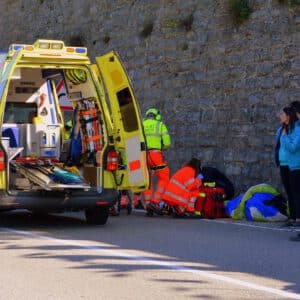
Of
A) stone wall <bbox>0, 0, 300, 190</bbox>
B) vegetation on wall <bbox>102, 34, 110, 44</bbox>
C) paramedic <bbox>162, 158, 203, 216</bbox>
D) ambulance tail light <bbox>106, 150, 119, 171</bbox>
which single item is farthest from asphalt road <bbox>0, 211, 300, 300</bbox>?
vegetation on wall <bbox>102, 34, 110, 44</bbox>

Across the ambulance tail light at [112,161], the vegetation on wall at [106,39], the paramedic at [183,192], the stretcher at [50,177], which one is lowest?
the paramedic at [183,192]

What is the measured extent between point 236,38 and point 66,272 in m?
8.30

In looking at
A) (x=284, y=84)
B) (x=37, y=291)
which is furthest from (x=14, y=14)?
(x=37, y=291)

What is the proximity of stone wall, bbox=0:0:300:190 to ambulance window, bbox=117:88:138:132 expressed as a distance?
133 inches

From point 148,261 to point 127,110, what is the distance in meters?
3.72

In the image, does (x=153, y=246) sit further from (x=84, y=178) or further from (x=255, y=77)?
(x=255, y=77)

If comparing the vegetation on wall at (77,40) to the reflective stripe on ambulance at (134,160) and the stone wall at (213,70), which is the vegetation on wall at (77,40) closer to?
the stone wall at (213,70)

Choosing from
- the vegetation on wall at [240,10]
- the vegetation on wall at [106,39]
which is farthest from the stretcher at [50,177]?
the vegetation on wall at [106,39]

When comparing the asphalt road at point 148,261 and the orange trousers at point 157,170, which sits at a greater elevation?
the orange trousers at point 157,170

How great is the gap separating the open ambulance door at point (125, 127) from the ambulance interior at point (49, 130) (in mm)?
251

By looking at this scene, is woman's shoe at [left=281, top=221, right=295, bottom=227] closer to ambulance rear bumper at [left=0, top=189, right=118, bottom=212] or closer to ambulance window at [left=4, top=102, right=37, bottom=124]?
ambulance rear bumper at [left=0, top=189, right=118, bottom=212]

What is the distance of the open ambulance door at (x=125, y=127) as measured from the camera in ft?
35.6

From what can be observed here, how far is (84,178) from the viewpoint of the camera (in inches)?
437

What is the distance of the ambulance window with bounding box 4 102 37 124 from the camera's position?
12406 mm
